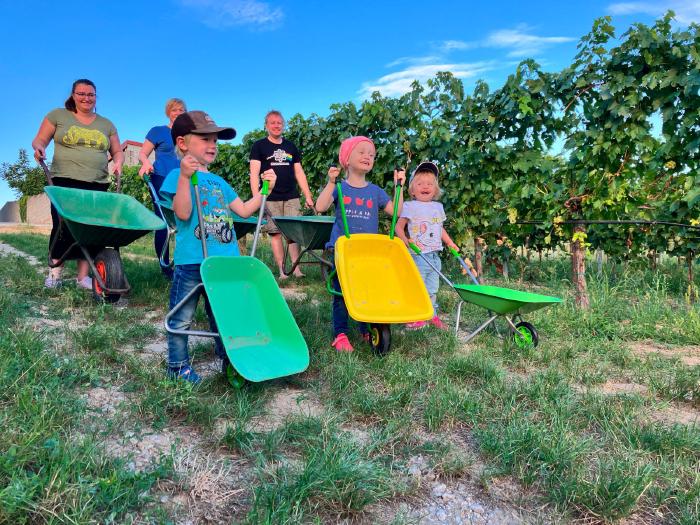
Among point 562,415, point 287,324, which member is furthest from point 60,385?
point 562,415

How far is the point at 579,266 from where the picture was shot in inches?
164

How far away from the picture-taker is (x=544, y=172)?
4141 millimetres

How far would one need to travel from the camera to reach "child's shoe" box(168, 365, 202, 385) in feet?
7.38

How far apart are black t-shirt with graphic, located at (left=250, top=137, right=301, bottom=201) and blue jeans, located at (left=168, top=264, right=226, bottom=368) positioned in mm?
2689

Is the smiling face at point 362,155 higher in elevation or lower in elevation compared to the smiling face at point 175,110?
lower

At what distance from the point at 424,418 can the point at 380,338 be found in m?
0.81

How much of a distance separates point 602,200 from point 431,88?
6.41ft

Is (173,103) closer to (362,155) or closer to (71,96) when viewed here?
(71,96)

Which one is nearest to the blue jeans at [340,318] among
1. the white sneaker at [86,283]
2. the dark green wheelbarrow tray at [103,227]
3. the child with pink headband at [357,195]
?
the child with pink headband at [357,195]

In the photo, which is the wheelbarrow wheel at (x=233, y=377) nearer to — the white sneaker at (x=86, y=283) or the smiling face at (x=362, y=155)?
the smiling face at (x=362, y=155)

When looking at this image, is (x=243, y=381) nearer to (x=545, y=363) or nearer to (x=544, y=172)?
(x=545, y=363)

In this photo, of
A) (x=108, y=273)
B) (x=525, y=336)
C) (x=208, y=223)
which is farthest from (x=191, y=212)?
(x=525, y=336)

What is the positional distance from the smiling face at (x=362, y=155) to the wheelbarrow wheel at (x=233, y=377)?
1.58 meters

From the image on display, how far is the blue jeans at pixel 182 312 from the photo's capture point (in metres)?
2.32
